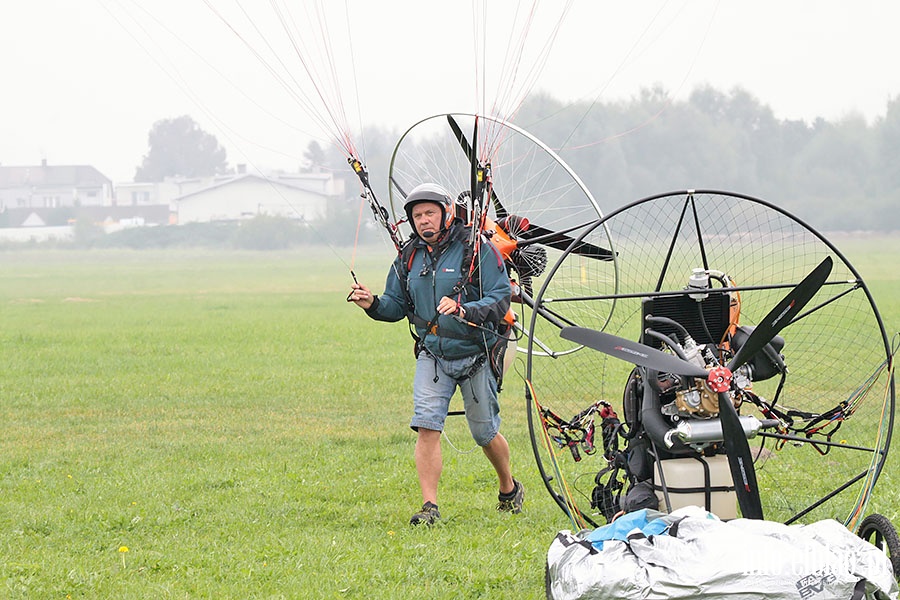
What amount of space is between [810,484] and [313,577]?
3.12 meters

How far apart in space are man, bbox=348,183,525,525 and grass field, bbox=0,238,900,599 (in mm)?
420

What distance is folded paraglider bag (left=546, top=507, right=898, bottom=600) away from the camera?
12.0 feet

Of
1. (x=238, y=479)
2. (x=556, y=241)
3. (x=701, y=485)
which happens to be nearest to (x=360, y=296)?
(x=556, y=241)

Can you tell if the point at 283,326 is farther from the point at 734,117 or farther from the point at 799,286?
→ the point at 734,117

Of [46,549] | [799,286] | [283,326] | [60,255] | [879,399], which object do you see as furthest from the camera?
[60,255]

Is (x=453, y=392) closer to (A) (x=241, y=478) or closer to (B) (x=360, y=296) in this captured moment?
(B) (x=360, y=296)

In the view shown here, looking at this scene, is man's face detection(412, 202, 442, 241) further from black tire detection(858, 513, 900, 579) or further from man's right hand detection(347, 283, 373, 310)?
black tire detection(858, 513, 900, 579)

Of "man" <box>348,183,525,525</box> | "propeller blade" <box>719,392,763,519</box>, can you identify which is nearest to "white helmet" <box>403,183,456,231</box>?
"man" <box>348,183,525,525</box>

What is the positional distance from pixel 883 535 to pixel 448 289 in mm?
2405

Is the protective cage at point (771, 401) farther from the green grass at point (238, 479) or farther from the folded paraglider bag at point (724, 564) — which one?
the folded paraglider bag at point (724, 564)

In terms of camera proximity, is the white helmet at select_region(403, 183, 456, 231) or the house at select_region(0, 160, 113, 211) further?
the house at select_region(0, 160, 113, 211)

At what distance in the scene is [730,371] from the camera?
449 centimetres

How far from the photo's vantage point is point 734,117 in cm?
6762

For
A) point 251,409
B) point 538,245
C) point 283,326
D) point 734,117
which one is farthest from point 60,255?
point 538,245
